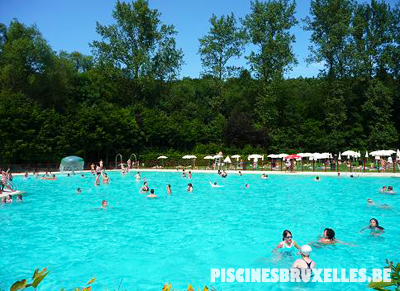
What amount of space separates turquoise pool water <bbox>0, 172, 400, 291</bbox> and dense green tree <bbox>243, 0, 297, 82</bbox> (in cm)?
3530

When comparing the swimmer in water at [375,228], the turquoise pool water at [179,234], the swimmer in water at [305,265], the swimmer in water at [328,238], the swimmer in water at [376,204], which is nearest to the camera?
the swimmer in water at [305,265]

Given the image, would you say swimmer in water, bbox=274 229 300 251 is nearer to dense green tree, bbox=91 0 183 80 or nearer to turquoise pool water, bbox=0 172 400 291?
turquoise pool water, bbox=0 172 400 291

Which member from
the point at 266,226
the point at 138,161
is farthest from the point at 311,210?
the point at 138,161

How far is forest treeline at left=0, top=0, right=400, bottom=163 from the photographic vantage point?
50344 millimetres

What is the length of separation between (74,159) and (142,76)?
70.1 feet


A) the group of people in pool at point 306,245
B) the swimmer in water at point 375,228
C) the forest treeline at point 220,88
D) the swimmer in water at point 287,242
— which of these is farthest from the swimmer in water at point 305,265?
the forest treeline at point 220,88

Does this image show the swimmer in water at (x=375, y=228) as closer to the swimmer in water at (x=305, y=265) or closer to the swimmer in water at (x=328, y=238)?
the swimmer in water at (x=328, y=238)

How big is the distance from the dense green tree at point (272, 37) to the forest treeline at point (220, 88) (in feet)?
0.60

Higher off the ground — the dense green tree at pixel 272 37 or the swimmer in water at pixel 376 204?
the dense green tree at pixel 272 37

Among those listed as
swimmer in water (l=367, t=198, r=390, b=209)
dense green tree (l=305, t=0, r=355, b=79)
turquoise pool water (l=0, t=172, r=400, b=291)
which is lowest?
turquoise pool water (l=0, t=172, r=400, b=291)

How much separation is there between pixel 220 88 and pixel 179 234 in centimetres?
4881

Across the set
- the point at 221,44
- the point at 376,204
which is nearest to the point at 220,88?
the point at 221,44

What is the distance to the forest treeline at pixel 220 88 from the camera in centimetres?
5034

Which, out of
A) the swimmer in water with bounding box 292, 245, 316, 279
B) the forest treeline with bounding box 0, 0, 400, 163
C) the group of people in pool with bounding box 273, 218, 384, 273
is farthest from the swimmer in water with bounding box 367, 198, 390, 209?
the forest treeline with bounding box 0, 0, 400, 163
